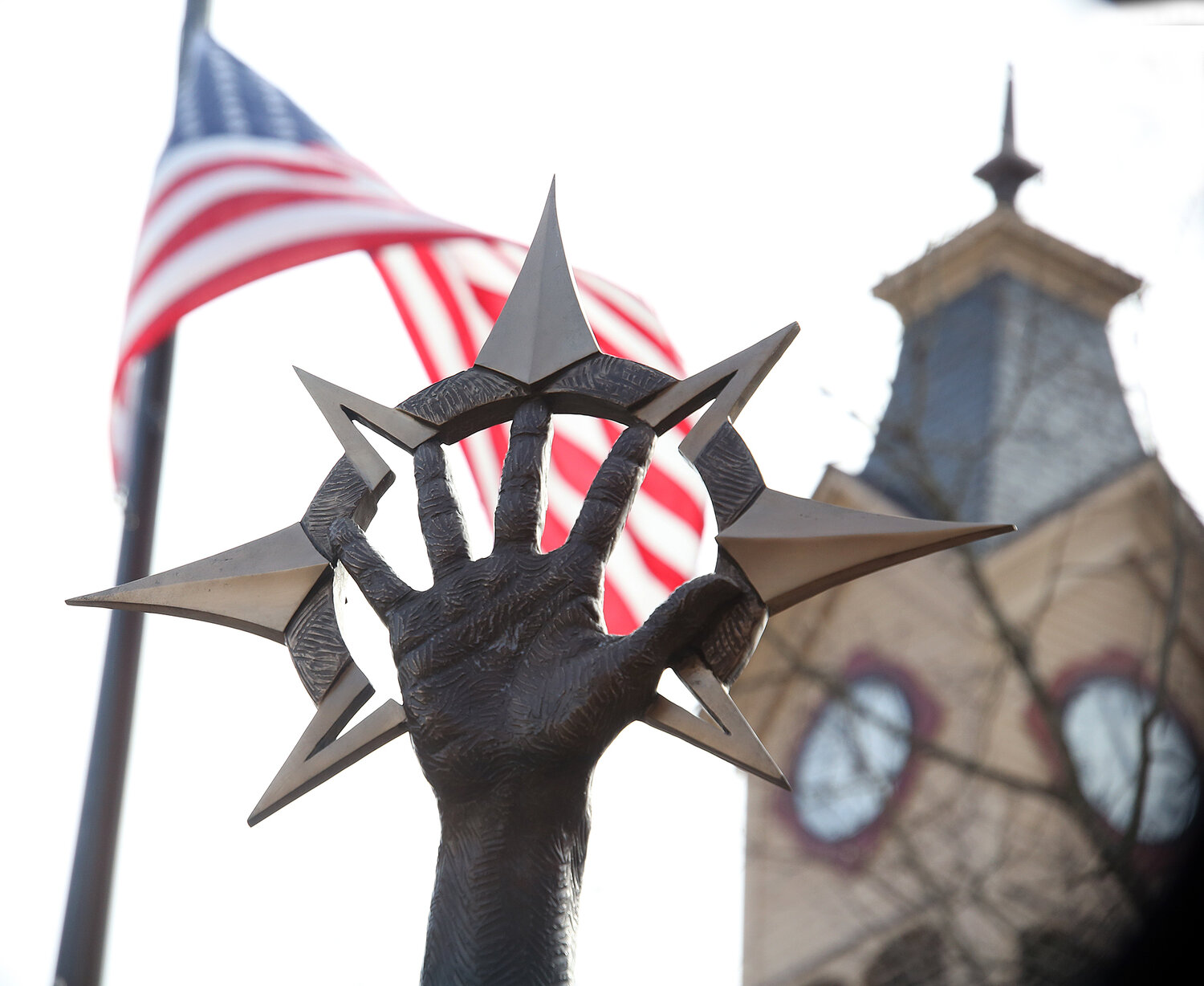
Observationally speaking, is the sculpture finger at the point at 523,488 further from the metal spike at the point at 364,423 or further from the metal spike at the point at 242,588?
the metal spike at the point at 242,588

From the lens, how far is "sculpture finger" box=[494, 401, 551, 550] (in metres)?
3.01

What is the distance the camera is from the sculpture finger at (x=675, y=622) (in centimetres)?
264

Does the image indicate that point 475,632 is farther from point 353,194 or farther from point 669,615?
point 353,194

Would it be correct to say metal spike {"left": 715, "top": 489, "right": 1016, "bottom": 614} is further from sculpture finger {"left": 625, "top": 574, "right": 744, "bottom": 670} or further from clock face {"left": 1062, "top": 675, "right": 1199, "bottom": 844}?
clock face {"left": 1062, "top": 675, "right": 1199, "bottom": 844}

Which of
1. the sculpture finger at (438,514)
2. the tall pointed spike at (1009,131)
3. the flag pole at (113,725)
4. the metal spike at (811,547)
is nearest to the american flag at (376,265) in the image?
the flag pole at (113,725)

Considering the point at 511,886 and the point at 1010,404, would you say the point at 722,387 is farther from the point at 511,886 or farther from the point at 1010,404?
the point at 1010,404

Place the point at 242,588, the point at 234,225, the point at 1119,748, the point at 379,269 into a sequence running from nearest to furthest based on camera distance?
the point at 242,588 → the point at 234,225 → the point at 379,269 → the point at 1119,748

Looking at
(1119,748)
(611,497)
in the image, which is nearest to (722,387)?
(611,497)

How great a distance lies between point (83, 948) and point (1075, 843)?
5072 millimetres

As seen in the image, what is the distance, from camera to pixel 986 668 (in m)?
8.76

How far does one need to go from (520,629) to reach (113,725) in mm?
2546

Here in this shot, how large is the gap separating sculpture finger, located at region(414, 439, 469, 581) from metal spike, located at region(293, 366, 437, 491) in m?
0.07

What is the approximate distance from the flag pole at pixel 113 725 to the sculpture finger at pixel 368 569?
0.95 meters

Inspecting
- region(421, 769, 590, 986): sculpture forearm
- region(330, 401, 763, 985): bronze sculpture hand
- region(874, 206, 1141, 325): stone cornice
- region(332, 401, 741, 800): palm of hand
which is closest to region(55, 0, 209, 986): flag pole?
region(332, 401, 741, 800): palm of hand
